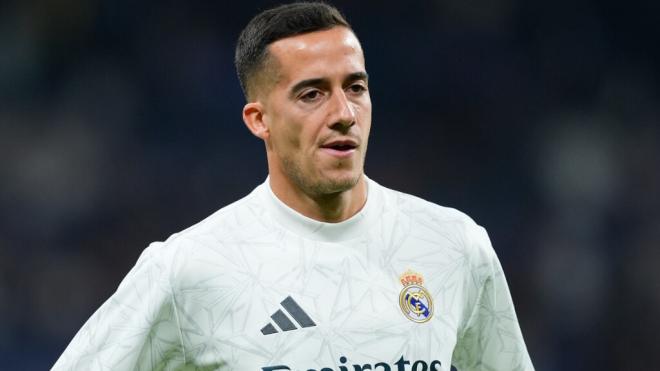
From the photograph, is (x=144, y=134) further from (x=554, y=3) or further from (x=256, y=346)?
(x=256, y=346)

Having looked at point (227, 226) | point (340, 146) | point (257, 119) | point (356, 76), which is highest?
point (356, 76)

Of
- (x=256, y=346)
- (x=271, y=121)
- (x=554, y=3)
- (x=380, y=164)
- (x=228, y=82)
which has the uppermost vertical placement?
(x=554, y=3)

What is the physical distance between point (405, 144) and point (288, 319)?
3.72 m

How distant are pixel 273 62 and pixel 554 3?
157 inches

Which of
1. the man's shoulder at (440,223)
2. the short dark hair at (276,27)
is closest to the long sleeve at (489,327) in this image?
the man's shoulder at (440,223)

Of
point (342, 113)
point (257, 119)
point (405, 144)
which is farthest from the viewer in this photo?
point (405, 144)

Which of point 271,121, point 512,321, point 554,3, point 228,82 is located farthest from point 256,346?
point 554,3

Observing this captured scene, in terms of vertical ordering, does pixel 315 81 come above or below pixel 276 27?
below

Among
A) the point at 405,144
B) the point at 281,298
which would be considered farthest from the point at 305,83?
the point at 405,144

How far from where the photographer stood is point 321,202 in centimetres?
288

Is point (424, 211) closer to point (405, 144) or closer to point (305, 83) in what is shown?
point (305, 83)

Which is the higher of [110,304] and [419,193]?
[419,193]

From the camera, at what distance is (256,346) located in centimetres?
272

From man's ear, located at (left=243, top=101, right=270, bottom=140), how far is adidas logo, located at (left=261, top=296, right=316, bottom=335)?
534 millimetres
